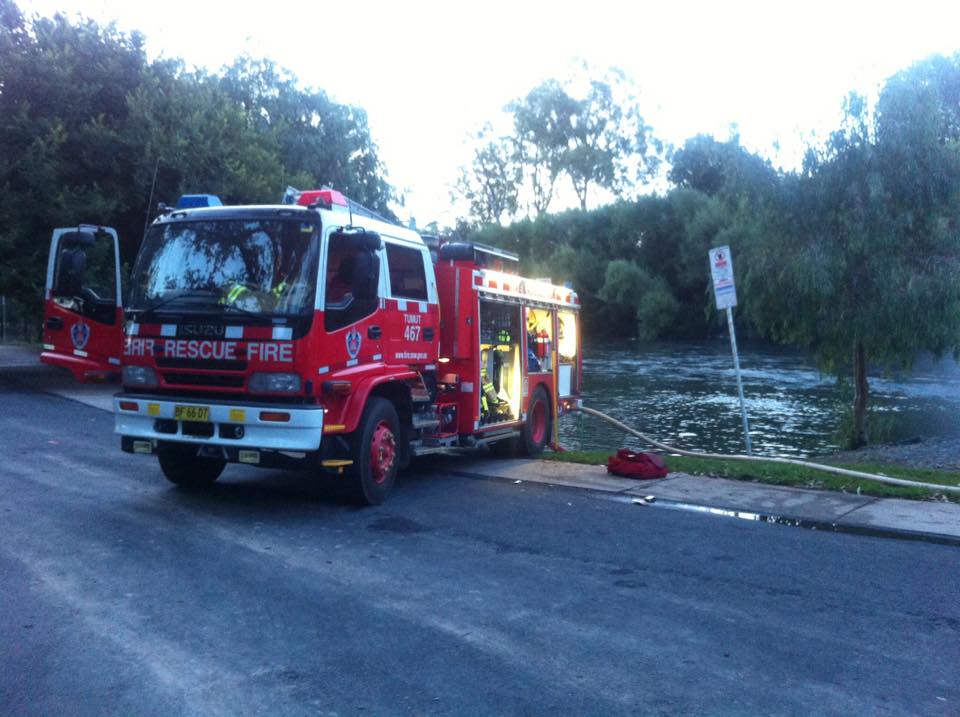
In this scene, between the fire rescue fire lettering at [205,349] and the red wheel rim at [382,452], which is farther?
the red wheel rim at [382,452]

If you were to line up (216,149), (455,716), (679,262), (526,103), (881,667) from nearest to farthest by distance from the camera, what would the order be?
(455,716), (881,667), (216,149), (679,262), (526,103)

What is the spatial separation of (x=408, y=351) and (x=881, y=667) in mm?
5789

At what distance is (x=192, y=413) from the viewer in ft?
26.5

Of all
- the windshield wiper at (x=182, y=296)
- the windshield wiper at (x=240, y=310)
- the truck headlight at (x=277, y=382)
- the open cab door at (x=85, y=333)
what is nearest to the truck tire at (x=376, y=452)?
the truck headlight at (x=277, y=382)

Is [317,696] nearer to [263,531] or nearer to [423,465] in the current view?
[263,531]

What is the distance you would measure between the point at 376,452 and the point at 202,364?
1.83 m

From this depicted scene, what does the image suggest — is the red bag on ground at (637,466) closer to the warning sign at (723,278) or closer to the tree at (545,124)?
the warning sign at (723,278)

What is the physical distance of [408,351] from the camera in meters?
9.59

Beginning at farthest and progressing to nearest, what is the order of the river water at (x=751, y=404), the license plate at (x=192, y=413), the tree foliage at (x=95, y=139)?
the tree foliage at (x=95, y=139) → the river water at (x=751, y=404) → the license plate at (x=192, y=413)

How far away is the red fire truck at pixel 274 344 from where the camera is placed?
7887 mm

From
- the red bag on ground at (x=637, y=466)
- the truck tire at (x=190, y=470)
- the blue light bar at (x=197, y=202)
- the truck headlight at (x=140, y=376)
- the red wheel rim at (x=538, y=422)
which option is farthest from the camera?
the red wheel rim at (x=538, y=422)

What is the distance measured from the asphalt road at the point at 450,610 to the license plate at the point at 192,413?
2.85 ft

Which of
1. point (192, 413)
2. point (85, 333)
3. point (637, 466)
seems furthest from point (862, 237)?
point (85, 333)

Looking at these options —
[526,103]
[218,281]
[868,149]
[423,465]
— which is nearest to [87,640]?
[218,281]
